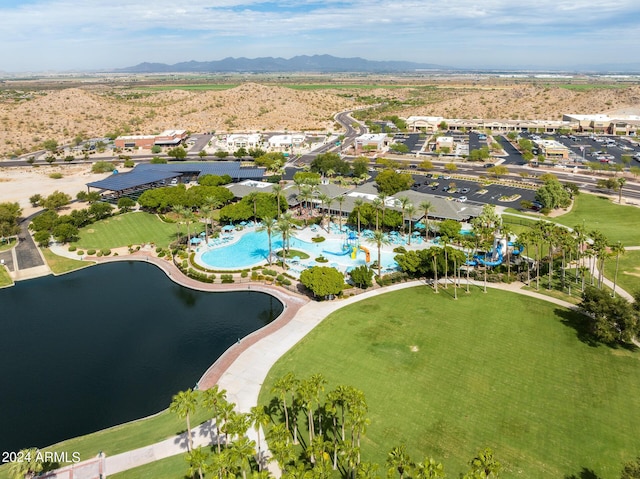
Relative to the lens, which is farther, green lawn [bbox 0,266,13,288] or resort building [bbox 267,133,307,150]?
resort building [bbox 267,133,307,150]

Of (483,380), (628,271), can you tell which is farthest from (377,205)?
(483,380)

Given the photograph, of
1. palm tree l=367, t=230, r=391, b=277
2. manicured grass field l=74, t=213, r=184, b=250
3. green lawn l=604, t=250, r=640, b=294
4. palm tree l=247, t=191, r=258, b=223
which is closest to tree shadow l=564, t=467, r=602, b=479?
green lawn l=604, t=250, r=640, b=294

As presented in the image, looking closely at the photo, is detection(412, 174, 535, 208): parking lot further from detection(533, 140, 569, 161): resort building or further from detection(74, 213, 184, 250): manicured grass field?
detection(74, 213, 184, 250): manicured grass field

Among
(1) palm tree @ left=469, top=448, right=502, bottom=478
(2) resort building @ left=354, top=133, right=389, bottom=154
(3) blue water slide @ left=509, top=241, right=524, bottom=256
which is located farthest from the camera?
(2) resort building @ left=354, top=133, right=389, bottom=154

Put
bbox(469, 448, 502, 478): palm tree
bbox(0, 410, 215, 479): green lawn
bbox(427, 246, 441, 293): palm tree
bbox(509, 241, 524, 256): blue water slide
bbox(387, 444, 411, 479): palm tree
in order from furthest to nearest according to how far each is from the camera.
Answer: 1. bbox(509, 241, 524, 256): blue water slide
2. bbox(427, 246, 441, 293): palm tree
3. bbox(0, 410, 215, 479): green lawn
4. bbox(387, 444, 411, 479): palm tree
5. bbox(469, 448, 502, 478): palm tree

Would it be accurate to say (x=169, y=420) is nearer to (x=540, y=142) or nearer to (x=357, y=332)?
(x=357, y=332)

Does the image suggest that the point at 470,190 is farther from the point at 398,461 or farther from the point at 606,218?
the point at 398,461

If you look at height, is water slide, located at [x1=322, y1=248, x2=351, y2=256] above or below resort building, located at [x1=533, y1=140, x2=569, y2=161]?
below

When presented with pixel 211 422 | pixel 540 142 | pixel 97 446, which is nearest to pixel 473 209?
pixel 211 422
